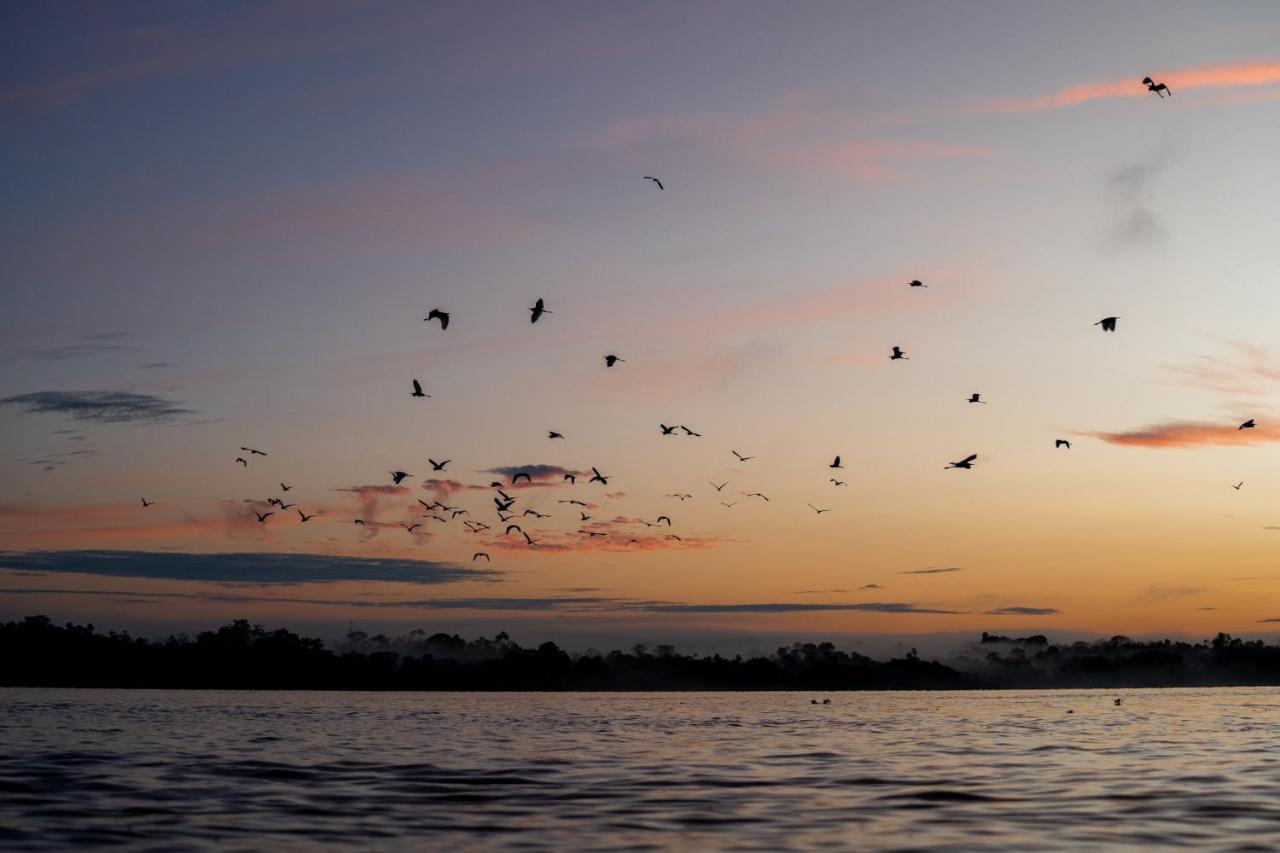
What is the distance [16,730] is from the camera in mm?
75250

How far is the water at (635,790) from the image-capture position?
31406 mm

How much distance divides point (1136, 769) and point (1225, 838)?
1940 cm

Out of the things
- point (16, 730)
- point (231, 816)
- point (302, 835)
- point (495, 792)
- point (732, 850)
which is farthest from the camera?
point (16, 730)

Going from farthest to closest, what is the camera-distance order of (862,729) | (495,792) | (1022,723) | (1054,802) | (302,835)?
(1022,723) → (862,729) → (495,792) → (1054,802) → (302,835)

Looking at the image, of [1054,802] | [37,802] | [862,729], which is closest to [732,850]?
[1054,802]

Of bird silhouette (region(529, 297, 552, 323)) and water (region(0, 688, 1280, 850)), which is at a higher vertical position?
bird silhouette (region(529, 297, 552, 323))

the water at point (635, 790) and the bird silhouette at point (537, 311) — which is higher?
the bird silhouette at point (537, 311)

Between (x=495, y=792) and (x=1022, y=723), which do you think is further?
(x=1022, y=723)

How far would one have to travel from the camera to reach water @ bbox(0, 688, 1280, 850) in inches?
1236

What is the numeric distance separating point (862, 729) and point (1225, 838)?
5573 cm

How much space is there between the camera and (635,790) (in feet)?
138

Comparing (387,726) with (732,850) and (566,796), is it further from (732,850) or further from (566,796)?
(732,850)

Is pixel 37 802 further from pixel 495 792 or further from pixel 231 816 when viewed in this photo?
pixel 495 792

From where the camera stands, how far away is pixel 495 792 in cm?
4169
